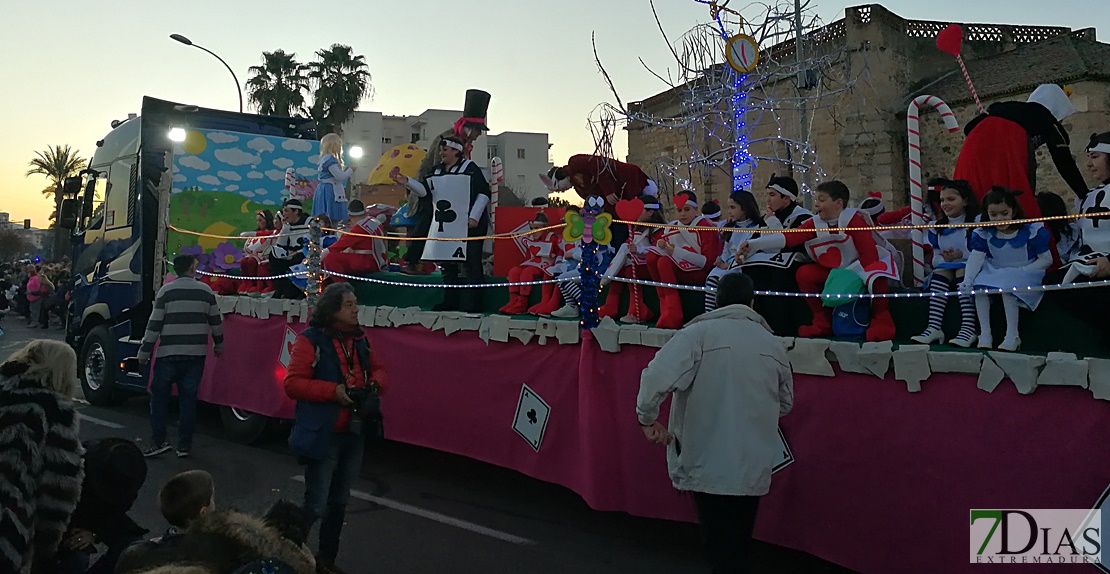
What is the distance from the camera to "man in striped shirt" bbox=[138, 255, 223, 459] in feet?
23.8

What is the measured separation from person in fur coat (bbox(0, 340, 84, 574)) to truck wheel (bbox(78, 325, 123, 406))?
6.98 meters

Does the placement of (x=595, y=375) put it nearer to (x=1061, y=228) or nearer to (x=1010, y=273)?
(x=1010, y=273)

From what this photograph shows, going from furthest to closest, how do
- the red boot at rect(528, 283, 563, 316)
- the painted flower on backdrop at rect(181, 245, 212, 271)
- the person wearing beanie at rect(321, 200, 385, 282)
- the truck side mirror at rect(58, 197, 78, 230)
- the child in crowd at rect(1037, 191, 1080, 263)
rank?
the truck side mirror at rect(58, 197, 78, 230)
the painted flower on backdrop at rect(181, 245, 212, 271)
the person wearing beanie at rect(321, 200, 385, 282)
the red boot at rect(528, 283, 563, 316)
the child in crowd at rect(1037, 191, 1080, 263)

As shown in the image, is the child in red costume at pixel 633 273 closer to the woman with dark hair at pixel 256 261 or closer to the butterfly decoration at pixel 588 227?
the butterfly decoration at pixel 588 227

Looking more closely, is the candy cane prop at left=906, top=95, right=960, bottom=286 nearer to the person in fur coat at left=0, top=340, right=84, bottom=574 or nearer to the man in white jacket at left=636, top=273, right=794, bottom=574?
the man in white jacket at left=636, top=273, right=794, bottom=574

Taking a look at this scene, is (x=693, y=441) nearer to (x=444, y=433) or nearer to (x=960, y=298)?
(x=960, y=298)

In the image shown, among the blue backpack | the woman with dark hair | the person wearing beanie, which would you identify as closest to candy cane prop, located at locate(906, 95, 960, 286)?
the blue backpack

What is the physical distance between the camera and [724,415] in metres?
3.40

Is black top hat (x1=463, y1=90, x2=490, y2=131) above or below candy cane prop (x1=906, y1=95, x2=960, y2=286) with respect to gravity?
above

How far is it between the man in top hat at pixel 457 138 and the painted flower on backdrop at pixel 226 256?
327 cm

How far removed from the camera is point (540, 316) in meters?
5.99

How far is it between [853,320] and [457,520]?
3.02 m

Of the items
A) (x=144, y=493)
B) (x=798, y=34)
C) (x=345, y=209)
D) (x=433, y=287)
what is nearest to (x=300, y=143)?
(x=345, y=209)

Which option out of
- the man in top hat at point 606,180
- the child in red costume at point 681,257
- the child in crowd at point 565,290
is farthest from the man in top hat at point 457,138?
the child in red costume at point 681,257
